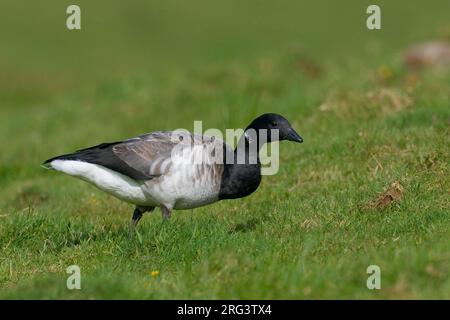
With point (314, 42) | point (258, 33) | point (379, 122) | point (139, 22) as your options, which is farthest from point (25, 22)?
point (379, 122)

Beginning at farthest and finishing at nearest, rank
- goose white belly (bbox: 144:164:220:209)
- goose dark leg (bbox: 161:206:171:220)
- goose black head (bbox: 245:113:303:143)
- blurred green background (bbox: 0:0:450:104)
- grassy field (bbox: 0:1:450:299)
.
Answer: blurred green background (bbox: 0:0:450:104) → goose black head (bbox: 245:113:303:143) → goose dark leg (bbox: 161:206:171:220) → goose white belly (bbox: 144:164:220:209) → grassy field (bbox: 0:1:450:299)

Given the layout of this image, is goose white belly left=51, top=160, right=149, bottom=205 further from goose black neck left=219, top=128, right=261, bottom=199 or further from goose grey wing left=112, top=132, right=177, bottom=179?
goose black neck left=219, top=128, right=261, bottom=199

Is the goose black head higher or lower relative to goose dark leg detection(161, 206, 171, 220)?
higher

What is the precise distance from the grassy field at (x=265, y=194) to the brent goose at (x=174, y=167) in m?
0.33

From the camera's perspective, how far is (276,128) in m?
8.88

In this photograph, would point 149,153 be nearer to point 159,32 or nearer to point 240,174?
point 240,174

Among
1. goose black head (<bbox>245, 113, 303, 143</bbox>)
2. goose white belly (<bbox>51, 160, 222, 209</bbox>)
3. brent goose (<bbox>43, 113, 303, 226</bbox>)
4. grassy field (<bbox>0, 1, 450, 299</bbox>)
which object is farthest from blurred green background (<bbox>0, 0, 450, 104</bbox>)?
goose white belly (<bbox>51, 160, 222, 209</bbox>)

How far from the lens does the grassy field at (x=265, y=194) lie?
6598mm

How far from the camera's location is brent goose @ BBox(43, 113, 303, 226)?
8.30 metres

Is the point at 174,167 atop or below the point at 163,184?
atop

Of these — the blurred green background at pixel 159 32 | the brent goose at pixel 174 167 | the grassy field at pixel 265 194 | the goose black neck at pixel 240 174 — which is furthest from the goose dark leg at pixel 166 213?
the blurred green background at pixel 159 32

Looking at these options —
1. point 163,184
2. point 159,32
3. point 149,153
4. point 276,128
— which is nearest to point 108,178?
point 149,153

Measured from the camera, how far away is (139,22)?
28.1 m

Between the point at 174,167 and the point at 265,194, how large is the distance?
1983 millimetres
